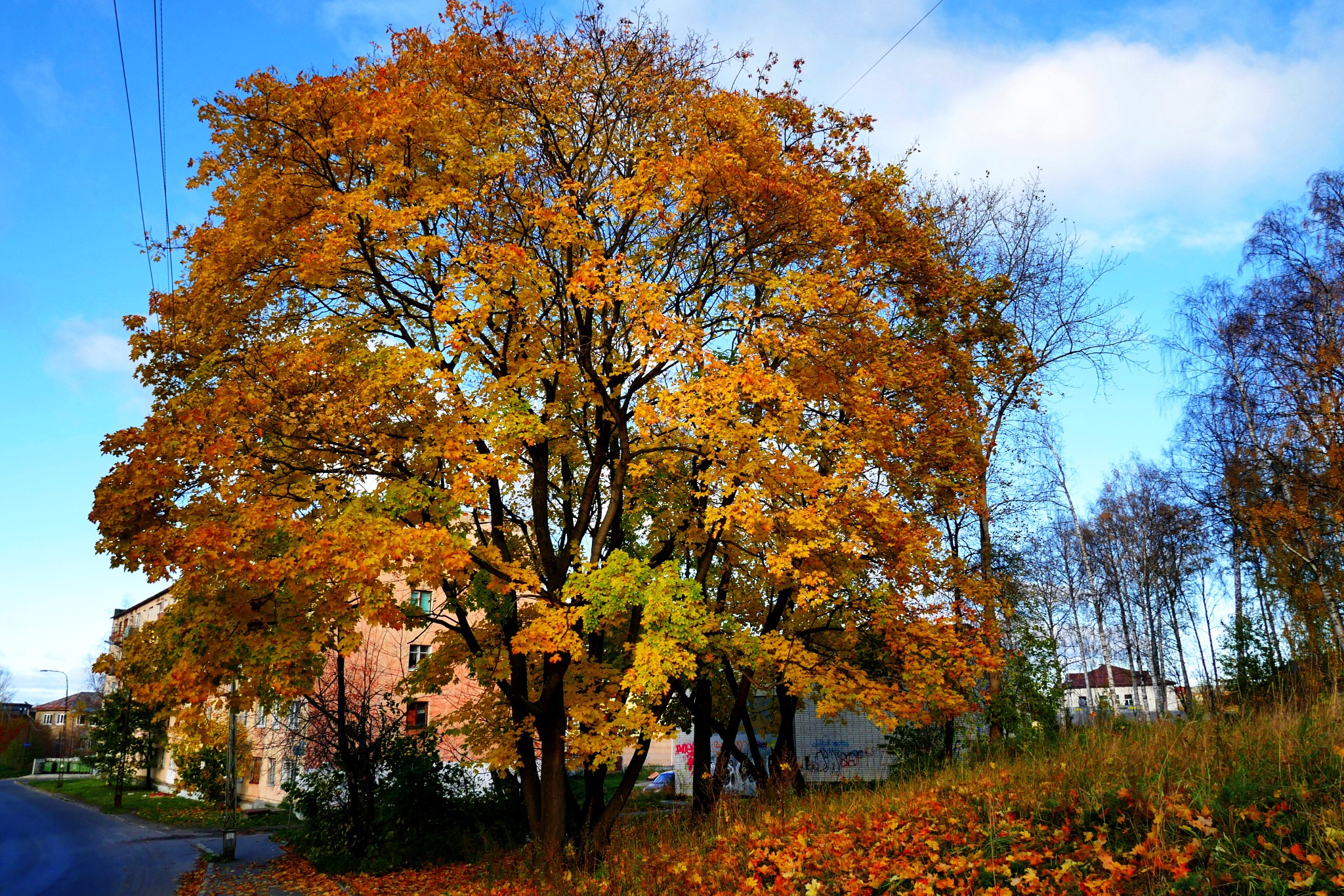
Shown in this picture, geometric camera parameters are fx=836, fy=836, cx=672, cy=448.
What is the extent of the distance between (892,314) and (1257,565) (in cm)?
1669

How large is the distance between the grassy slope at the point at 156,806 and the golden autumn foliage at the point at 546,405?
832 inches

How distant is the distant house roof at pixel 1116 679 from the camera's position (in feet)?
100

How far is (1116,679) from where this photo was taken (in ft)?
190

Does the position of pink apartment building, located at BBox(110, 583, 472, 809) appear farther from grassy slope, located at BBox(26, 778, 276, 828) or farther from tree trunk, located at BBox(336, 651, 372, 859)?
tree trunk, located at BBox(336, 651, 372, 859)

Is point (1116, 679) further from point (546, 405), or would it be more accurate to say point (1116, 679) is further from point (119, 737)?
point (119, 737)

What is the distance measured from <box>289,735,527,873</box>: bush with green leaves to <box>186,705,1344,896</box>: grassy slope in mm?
8981

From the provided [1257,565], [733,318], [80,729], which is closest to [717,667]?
[733,318]

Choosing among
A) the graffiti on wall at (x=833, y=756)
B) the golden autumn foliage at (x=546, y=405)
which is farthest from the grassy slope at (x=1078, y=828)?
the graffiti on wall at (x=833, y=756)

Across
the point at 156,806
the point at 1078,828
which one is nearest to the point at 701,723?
the point at 1078,828

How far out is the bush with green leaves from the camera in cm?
1755

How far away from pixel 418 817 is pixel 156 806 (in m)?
33.1

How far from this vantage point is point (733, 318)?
14.5m

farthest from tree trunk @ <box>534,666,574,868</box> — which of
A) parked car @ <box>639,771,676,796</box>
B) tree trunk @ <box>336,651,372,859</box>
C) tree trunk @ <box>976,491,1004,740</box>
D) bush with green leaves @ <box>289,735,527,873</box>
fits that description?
parked car @ <box>639,771,676,796</box>

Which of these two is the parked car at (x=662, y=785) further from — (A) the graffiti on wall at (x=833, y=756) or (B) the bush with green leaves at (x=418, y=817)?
(B) the bush with green leaves at (x=418, y=817)
